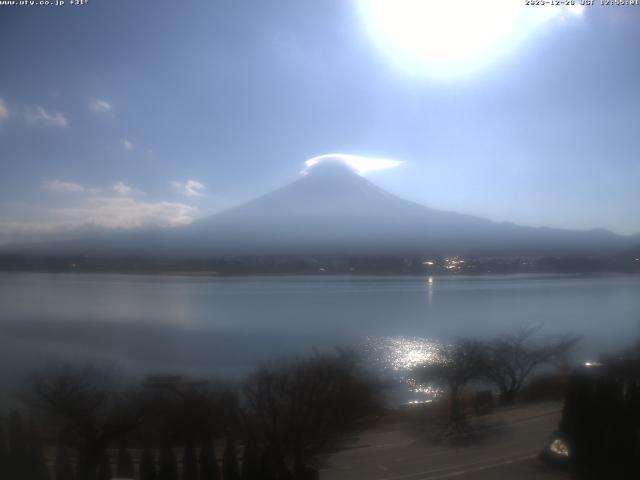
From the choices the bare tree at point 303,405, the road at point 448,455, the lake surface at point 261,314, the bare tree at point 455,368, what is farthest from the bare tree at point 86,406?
the bare tree at point 455,368

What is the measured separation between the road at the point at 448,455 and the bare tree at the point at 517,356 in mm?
662

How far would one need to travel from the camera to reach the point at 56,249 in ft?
30.6

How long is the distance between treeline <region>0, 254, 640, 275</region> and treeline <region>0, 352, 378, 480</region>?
152 inches

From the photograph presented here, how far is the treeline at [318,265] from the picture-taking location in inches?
340

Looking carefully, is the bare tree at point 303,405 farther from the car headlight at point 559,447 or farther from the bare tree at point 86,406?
the car headlight at point 559,447

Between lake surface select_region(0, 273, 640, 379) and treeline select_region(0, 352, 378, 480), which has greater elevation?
lake surface select_region(0, 273, 640, 379)

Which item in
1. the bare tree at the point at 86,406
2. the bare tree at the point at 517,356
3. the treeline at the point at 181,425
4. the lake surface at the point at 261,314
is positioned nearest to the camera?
the treeline at the point at 181,425

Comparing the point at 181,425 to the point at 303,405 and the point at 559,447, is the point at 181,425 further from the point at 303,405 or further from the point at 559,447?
the point at 559,447

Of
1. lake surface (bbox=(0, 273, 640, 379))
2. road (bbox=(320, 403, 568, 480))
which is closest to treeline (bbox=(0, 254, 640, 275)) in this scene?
lake surface (bbox=(0, 273, 640, 379))

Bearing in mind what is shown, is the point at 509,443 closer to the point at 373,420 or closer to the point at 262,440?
the point at 373,420

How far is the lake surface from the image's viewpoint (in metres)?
5.71

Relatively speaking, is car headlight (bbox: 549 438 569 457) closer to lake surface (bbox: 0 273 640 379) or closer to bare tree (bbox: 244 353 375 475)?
bare tree (bbox: 244 353 375 475)

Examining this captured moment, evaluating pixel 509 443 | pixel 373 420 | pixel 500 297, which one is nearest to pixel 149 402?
pixel 373 420

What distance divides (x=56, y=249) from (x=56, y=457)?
232 inches
